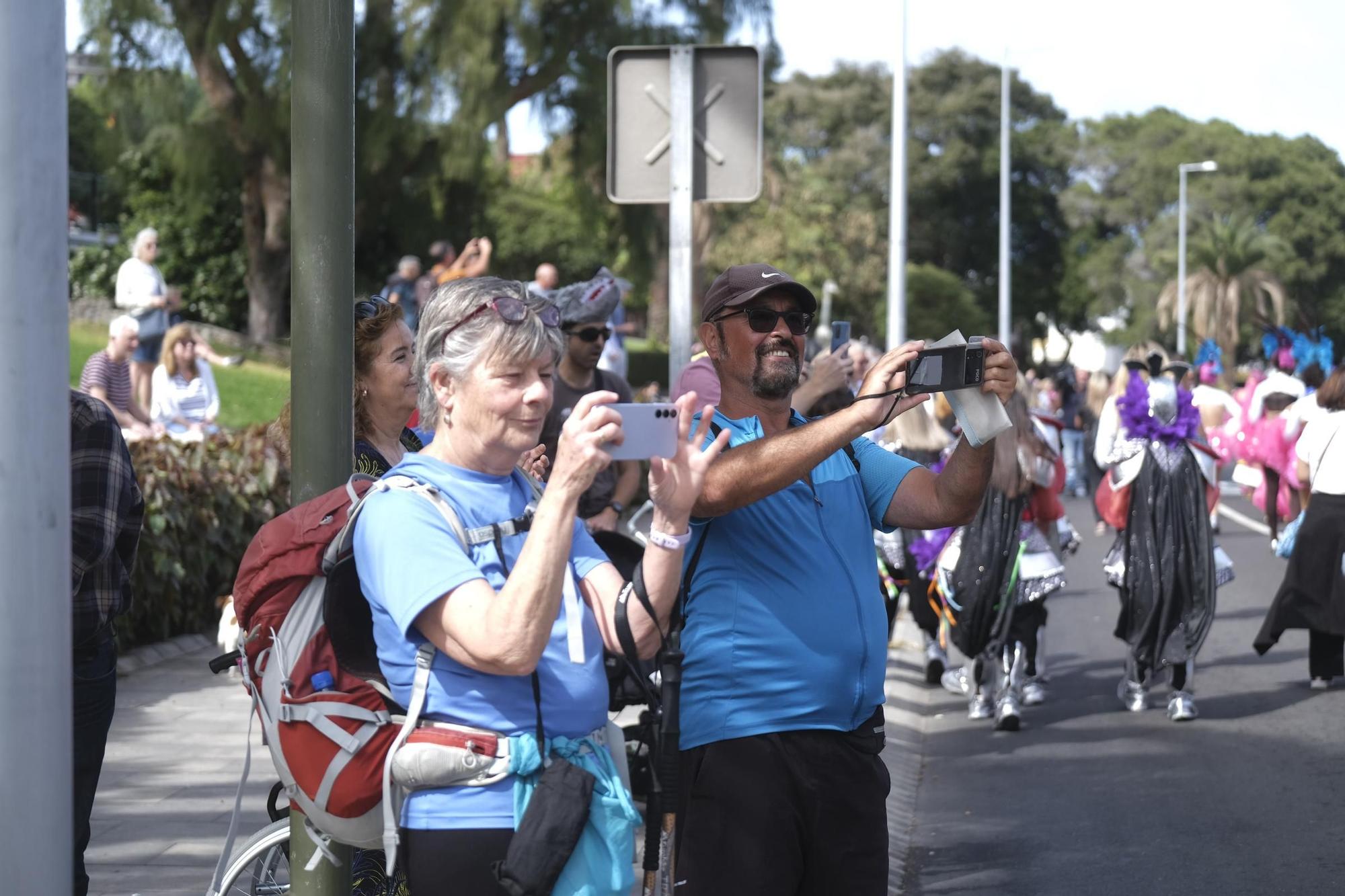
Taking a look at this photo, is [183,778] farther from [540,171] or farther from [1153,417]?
[540,171]

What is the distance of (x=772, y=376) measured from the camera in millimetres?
3656

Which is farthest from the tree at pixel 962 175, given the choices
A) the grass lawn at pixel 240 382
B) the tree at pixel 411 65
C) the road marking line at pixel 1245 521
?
the road marking line at pixel 1245 521

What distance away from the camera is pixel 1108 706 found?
32.0ft

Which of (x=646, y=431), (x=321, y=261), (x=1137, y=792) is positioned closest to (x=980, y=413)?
(x=646, y=431)

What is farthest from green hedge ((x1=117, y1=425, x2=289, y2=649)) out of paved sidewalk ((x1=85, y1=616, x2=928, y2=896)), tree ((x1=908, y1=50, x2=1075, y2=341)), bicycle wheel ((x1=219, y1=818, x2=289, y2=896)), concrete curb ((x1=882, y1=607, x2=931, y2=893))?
tree ((x1=908, y1=50, x2=1075, y2=341))

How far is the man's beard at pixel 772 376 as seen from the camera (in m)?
3.65

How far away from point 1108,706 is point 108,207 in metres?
35.2

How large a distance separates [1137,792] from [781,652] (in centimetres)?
455

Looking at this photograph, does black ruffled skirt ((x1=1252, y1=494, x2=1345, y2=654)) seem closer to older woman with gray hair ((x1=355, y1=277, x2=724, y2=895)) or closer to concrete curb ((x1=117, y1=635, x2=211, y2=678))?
concrete curb ((x1=117, y1=635, x2=211, y2=678))

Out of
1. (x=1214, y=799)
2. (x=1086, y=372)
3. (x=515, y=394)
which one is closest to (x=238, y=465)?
(x=1214, y=799)

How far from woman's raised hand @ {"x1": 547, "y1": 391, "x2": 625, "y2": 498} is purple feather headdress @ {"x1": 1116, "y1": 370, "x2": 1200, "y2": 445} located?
758 cm

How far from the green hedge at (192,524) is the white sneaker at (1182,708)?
202 inches

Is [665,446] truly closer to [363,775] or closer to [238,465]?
[363,775]

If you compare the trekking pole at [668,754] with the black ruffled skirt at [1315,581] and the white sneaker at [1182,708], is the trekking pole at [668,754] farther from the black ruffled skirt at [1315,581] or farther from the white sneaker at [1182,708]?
the black ruffled skirt at [1315,581]
